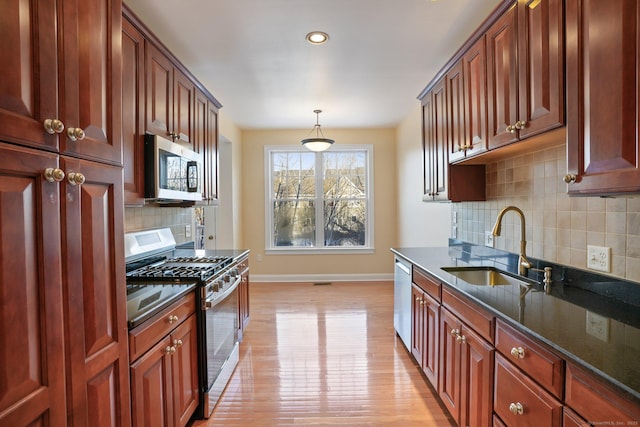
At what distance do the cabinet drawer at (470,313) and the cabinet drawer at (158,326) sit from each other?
5.07ft

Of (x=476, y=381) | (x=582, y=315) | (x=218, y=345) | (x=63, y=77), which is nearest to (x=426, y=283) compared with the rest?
(x=476, y=381)

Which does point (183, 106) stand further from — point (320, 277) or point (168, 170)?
point (320, 277)

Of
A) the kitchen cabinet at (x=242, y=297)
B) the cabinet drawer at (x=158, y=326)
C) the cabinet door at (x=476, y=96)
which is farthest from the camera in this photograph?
the kitchen cabinet at (x=242, y=297)

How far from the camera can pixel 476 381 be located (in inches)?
63.2

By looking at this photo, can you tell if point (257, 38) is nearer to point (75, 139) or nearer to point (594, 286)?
point (75, 139)

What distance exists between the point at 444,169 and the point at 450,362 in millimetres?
1529

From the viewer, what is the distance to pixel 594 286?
1.62 metres

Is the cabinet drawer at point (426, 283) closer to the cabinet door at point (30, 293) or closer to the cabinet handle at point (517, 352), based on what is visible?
the cabinet handle at point (517, 352)

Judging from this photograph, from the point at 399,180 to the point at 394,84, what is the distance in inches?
87.1

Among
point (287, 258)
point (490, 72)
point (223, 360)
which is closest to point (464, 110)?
point (490, 72)

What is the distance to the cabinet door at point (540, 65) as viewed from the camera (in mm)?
1429

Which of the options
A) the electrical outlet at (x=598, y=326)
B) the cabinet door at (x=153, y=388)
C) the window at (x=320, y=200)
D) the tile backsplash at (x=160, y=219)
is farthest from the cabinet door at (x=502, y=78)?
the window at (x=320, y=200)

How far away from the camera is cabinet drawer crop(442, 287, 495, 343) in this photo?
151cm

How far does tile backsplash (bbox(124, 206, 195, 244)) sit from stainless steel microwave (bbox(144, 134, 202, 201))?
41cm
